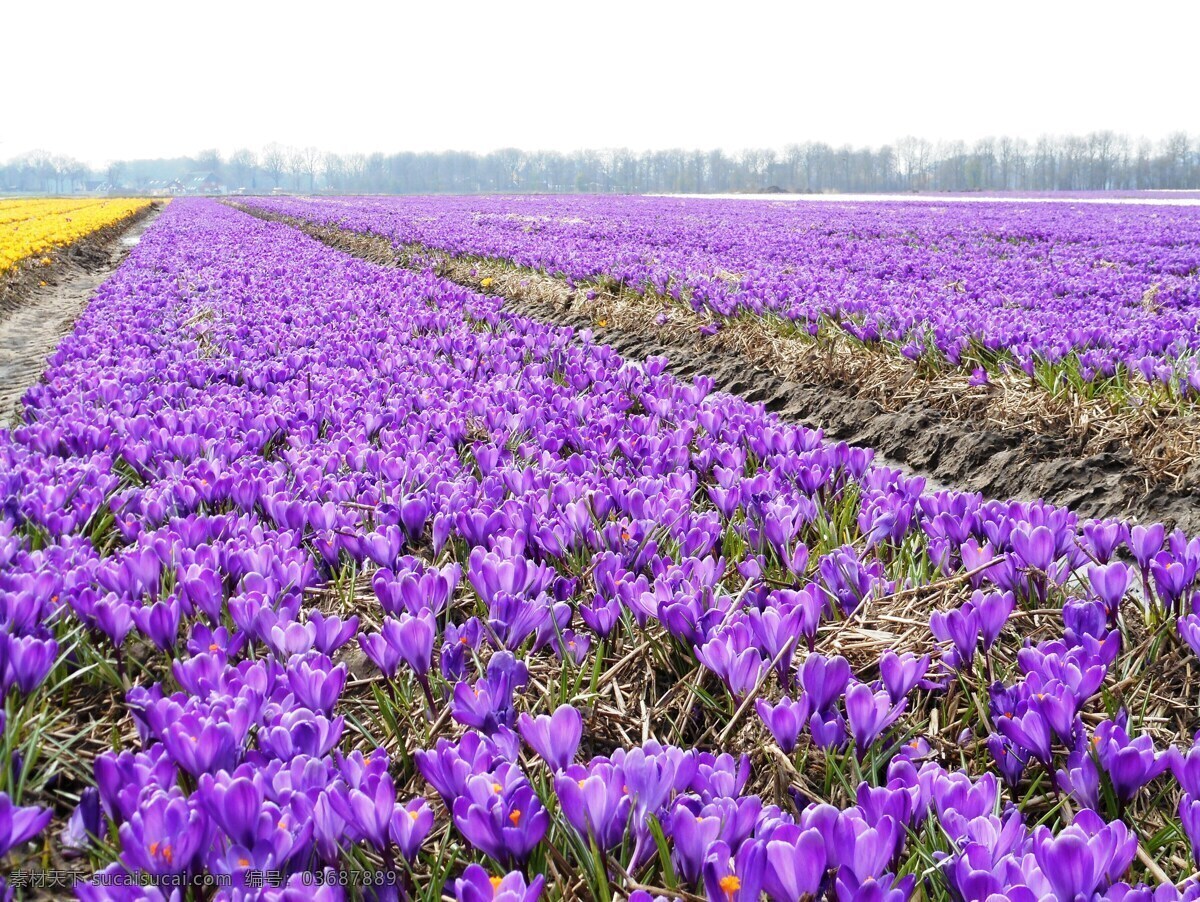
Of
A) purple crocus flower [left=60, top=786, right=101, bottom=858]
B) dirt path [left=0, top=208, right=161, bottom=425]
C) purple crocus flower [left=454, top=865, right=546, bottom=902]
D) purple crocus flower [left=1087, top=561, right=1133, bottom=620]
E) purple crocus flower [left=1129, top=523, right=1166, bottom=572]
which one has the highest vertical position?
dirt path [left=0, top=208, right=161, bottom=425]

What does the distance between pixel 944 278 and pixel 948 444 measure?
258 inches

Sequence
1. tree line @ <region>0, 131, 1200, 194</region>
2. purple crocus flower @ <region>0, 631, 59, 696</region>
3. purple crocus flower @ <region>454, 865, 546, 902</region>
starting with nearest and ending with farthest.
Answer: purple crocus flower @ <region>454, 865, 546, 902</region>, purple crocus flower @ <region>0, 631, 59, 696</region>, tree line @ <region>0, 131, 1200, 194</region>

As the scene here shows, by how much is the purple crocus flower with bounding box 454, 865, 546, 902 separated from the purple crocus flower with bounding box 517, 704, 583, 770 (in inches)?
13.5

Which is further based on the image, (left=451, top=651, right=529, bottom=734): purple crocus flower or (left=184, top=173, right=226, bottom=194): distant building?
(left=184, top=173, right=226, bottom=194): distant building

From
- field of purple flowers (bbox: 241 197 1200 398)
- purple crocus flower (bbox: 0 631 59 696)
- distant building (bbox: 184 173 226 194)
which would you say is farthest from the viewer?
distant building (bbox: 184 173 226 194)

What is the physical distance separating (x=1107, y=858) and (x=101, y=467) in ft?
11.0

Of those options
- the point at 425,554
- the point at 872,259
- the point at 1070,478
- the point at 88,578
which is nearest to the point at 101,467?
the point at 88,578

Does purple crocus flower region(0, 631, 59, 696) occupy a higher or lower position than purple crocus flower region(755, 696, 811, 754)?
higher

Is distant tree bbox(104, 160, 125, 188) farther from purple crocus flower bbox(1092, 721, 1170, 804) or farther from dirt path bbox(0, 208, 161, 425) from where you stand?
purple crocus flower bbox(1092, 721, 1170, 804)

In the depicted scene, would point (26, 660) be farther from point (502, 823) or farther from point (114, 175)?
point (114, 175)

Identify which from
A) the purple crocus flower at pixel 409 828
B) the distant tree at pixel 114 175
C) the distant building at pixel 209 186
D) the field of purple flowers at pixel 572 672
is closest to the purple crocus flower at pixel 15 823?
the field of purple flowers at pixel 572 672

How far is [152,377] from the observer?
5262 millimetres

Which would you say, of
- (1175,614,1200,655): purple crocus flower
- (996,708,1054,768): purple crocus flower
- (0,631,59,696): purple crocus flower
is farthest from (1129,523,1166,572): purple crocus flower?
(0,631,59,696): purple crocus flower

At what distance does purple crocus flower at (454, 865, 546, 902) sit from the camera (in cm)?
121
